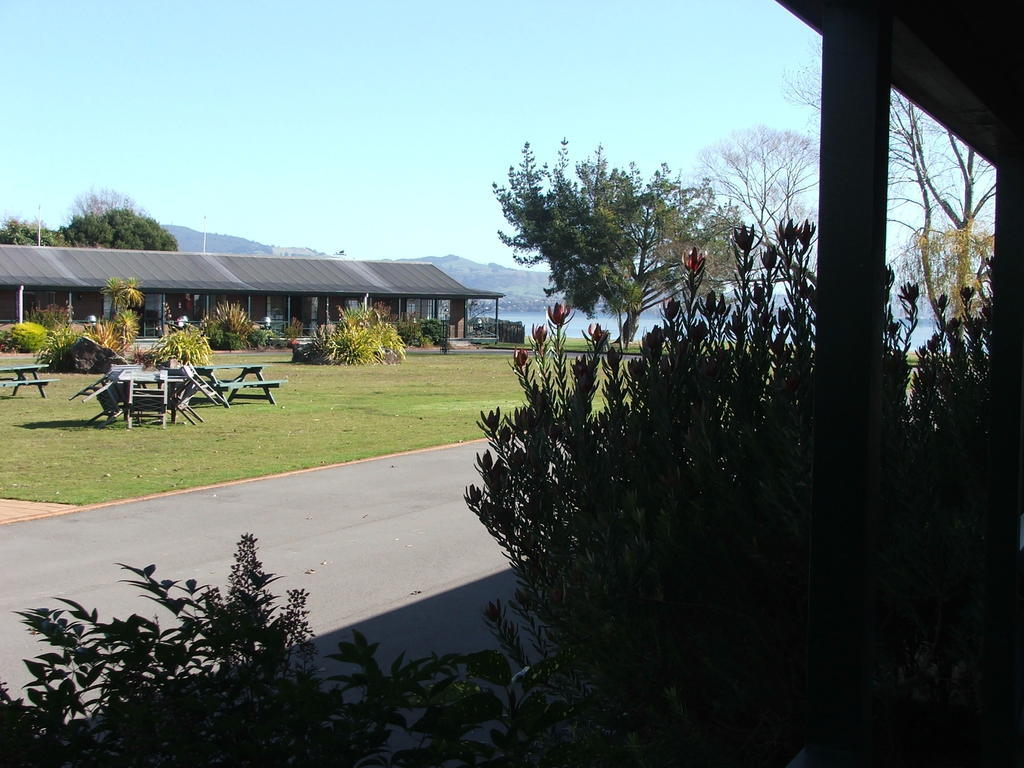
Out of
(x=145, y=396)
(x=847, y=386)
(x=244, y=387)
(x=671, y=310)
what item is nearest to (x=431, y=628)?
(x=671, y=310)

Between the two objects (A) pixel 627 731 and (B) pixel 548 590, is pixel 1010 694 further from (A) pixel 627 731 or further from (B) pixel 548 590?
(B) pixel 548 590

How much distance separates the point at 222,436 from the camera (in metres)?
15.2

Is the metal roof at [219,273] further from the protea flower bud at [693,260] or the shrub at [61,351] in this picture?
the protea flower bud at [693,260]

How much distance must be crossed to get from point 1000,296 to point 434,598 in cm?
430

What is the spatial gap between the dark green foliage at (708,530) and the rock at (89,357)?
87.2 ft

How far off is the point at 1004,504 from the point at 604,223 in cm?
6118

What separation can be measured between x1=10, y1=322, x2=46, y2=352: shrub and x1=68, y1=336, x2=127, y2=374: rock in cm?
1068

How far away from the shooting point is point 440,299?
193 feet

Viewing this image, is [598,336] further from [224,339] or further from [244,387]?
[224,339]

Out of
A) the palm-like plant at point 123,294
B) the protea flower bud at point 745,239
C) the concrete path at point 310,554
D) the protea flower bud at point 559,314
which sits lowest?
the concrete path at point 310,554

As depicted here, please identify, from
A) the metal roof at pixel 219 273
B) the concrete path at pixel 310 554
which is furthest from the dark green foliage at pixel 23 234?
the concrete path at pixel 310 554

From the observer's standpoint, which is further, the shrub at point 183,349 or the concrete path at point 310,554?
the shrub at point 183,349

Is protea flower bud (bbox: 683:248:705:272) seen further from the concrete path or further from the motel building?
the motel building

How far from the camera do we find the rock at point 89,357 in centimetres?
2798
